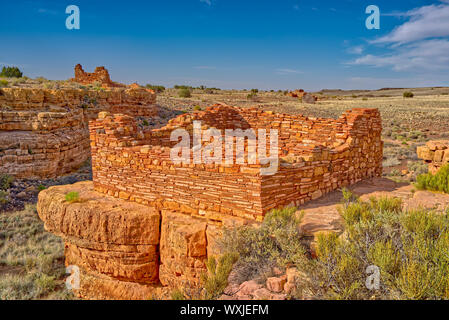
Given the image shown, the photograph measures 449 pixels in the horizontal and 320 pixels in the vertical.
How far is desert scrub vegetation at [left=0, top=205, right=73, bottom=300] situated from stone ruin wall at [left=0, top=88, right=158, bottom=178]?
357 centimetres

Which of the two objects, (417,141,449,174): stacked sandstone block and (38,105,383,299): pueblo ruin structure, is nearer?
(38,105,383,299): pueblo ruin structure

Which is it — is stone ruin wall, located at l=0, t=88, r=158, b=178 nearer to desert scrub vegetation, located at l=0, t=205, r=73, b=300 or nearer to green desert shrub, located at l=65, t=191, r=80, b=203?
desert scrub vegetation, located at l=0, t=205, r=73, b=300

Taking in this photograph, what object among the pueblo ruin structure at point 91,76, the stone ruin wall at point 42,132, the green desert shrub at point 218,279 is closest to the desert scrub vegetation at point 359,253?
the green desert shrub at point 218,279

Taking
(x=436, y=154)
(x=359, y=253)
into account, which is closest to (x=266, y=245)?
(x=359, y=253)

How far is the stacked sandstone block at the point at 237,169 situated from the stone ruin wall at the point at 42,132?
8.59 meters

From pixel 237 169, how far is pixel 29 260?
20.0ft

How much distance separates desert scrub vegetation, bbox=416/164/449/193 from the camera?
5668mm

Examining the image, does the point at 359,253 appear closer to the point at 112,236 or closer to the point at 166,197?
the point at 166,197

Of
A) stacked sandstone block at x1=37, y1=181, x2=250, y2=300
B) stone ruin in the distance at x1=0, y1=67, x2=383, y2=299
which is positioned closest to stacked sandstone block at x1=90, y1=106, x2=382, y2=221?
stone ruin in the distance at x1=0, y1=67, x2=383, y2=299

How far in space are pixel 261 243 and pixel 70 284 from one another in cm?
444

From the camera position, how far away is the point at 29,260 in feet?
24.3

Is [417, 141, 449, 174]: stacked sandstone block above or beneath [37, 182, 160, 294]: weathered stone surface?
above

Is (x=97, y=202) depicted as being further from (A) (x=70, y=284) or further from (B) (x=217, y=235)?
(B) (x=217, y=235)

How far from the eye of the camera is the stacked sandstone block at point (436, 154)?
7.68m
